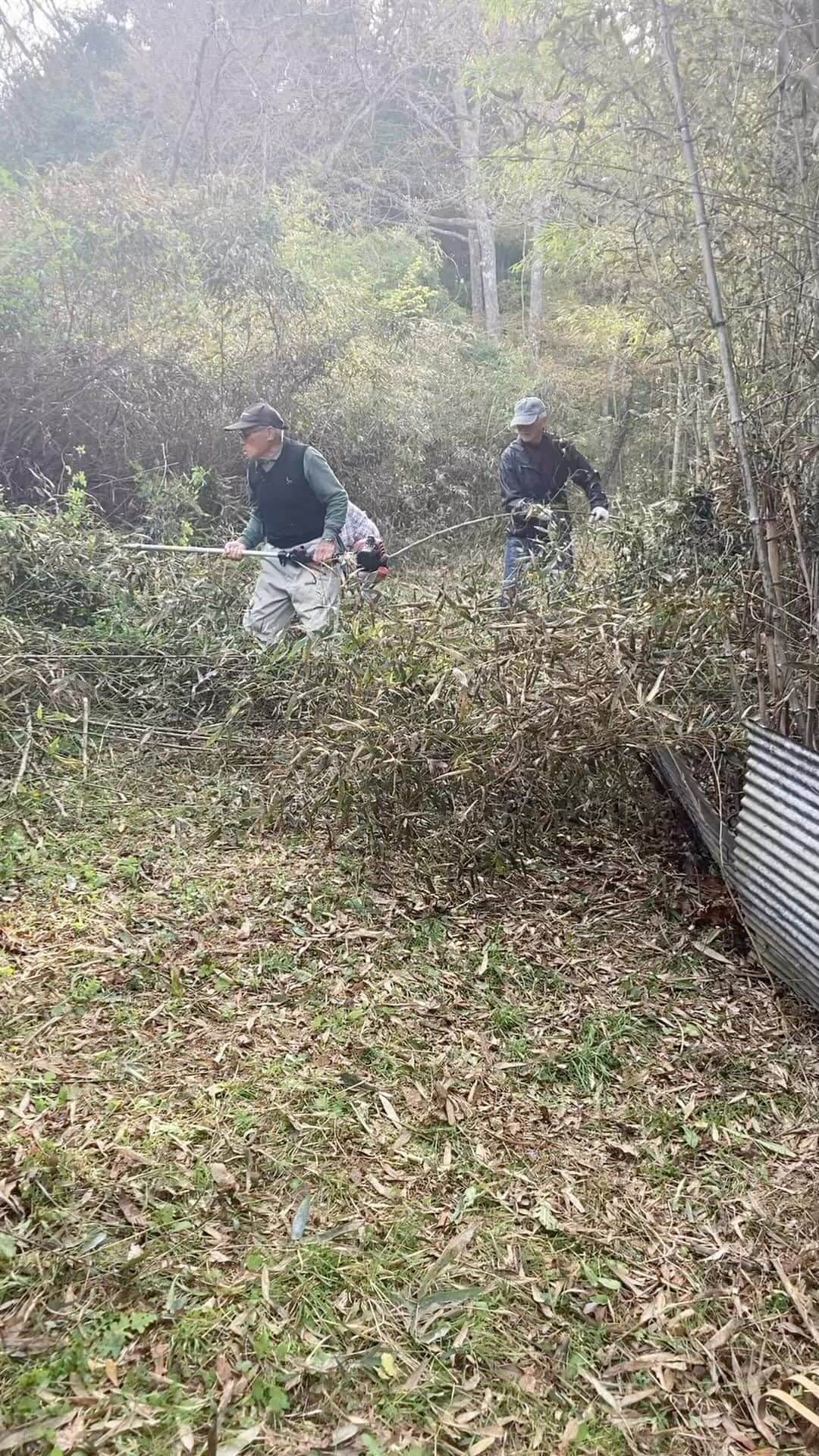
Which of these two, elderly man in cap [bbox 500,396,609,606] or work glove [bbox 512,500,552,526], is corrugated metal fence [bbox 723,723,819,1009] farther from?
elderly man in cap [bbox 500,396,609,606]

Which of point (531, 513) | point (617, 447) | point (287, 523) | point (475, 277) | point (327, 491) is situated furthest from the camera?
point (475, 277)

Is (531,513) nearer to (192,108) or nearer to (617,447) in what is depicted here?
(617,447)

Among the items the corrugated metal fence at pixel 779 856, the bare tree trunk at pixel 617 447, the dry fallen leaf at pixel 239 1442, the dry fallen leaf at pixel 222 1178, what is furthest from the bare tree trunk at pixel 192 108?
the dry fallen leaf at pixel 239 1442

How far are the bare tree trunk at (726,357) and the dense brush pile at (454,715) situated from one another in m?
0.30

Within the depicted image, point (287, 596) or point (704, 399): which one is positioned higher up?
point (704, 399)

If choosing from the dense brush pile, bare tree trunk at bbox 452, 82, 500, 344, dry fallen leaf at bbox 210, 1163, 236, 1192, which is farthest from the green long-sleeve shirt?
bare tree trunk at bbox 452, 82, 500, 344

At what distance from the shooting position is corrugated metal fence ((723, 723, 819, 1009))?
96.0 inches

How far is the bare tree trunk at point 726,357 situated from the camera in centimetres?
263

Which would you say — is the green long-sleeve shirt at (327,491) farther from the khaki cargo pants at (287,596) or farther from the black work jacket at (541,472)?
the black work jacket at (541,472)

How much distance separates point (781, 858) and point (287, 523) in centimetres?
317

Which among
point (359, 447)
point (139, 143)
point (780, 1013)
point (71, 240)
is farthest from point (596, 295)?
point (780, 1013)

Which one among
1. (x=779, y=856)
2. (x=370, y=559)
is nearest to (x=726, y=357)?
(x=779, y=856)

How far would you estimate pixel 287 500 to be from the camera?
4.77 meters

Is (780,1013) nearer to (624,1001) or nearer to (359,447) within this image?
(624,1001)
